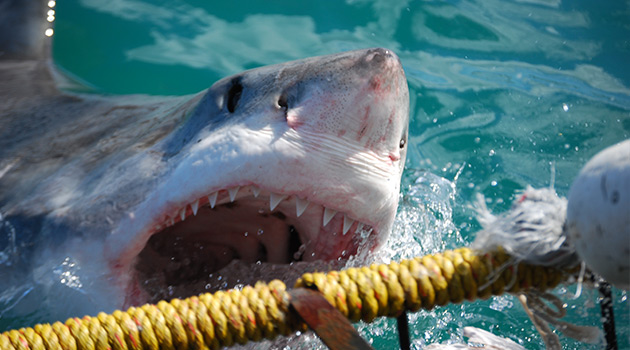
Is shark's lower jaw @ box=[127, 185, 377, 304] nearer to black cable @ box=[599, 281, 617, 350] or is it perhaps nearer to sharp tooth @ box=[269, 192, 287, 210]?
sharp tooth @ box=[269, 192, 287, 210]

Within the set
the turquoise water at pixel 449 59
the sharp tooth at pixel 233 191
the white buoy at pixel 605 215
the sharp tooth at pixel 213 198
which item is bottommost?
the turquoise water at pixel 449 59

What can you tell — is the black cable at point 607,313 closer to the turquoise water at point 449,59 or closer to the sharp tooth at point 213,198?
the sharp tooth at point 213,198

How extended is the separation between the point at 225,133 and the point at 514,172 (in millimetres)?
2022

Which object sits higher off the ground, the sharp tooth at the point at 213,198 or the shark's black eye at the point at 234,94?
the shark's black eye at the point at 234,94

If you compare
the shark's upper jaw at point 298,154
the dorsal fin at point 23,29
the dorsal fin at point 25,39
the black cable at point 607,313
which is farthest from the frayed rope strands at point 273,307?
the dorsal fin at point 23,29

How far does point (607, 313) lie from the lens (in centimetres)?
74

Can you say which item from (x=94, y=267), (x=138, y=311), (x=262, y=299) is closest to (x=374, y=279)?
(x=262, y=299)

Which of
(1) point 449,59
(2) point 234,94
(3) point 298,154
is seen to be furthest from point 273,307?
(1) point 449,59

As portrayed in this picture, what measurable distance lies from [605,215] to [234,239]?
1.05 meters

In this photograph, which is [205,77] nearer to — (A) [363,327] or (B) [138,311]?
(A) [363,327]

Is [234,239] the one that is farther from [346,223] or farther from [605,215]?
[605,215]

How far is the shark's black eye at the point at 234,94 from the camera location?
1.26m

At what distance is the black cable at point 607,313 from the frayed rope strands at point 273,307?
0.17 feet

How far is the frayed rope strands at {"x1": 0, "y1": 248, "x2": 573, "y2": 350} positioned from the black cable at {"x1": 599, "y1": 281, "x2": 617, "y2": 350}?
5cm
